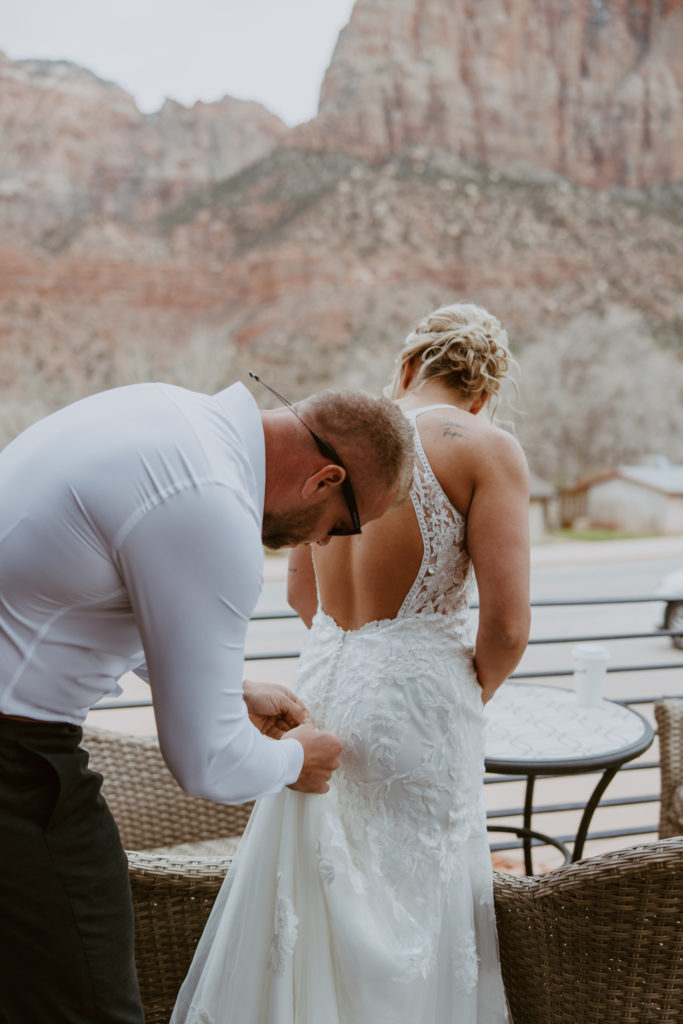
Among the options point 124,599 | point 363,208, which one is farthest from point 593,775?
point 363,208

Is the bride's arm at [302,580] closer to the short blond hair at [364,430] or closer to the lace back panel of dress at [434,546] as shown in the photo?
the lace back panel of dress at [434,546]

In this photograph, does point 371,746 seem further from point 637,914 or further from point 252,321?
point 252,321

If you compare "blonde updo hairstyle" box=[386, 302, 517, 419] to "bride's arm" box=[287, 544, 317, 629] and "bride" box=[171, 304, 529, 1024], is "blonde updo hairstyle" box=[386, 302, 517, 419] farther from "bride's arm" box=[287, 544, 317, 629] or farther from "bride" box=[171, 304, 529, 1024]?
"bride's arm" box=[287, 544, 317, 629]

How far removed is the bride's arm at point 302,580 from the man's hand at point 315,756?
578mm

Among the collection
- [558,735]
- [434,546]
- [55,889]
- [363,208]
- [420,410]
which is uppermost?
[363,208]

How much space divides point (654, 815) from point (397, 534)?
371 centimetres

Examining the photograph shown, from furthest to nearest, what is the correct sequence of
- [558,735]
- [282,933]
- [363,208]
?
[363,208] → [558,735] → [282,933]

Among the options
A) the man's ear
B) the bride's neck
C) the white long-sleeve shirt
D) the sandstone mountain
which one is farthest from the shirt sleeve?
the sandstone mountain

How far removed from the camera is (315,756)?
1262 millimetres

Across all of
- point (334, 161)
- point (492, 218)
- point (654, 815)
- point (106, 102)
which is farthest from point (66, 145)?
point (654, 815)

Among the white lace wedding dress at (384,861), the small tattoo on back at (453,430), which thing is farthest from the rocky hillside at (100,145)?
the white lace wedding dress at (384,861)

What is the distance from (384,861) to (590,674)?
3.38 ft

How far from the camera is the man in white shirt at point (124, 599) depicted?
2.94 feet

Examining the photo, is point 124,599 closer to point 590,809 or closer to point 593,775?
point 590,809
